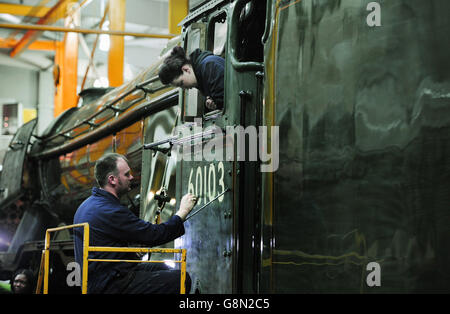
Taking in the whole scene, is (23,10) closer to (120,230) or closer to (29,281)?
(29,281)

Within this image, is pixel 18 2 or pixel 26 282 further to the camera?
pixel 18 2

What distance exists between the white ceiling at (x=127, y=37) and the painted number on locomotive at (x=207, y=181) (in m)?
12.0

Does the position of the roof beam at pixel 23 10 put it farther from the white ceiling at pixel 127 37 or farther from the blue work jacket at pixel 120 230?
the blue work jacket at pixel 120 230

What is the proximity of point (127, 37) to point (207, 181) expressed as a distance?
19.3 m

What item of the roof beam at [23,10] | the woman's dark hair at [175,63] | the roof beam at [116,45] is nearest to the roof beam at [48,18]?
the roof beam at [23,10]

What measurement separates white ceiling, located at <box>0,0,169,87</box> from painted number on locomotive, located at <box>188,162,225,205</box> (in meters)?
12.0

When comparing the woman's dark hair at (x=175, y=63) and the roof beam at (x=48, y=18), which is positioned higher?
the roof beam at (x=48, y=18)

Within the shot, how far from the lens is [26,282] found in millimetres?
7586

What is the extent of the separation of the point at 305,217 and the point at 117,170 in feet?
4.64

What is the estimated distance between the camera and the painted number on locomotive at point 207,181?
3379 millimetres

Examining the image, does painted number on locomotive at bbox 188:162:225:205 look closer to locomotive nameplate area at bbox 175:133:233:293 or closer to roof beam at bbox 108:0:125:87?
locomotive nameplate area at bbox 175:133:233:293

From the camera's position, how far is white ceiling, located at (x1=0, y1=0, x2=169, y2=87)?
18562 mm
